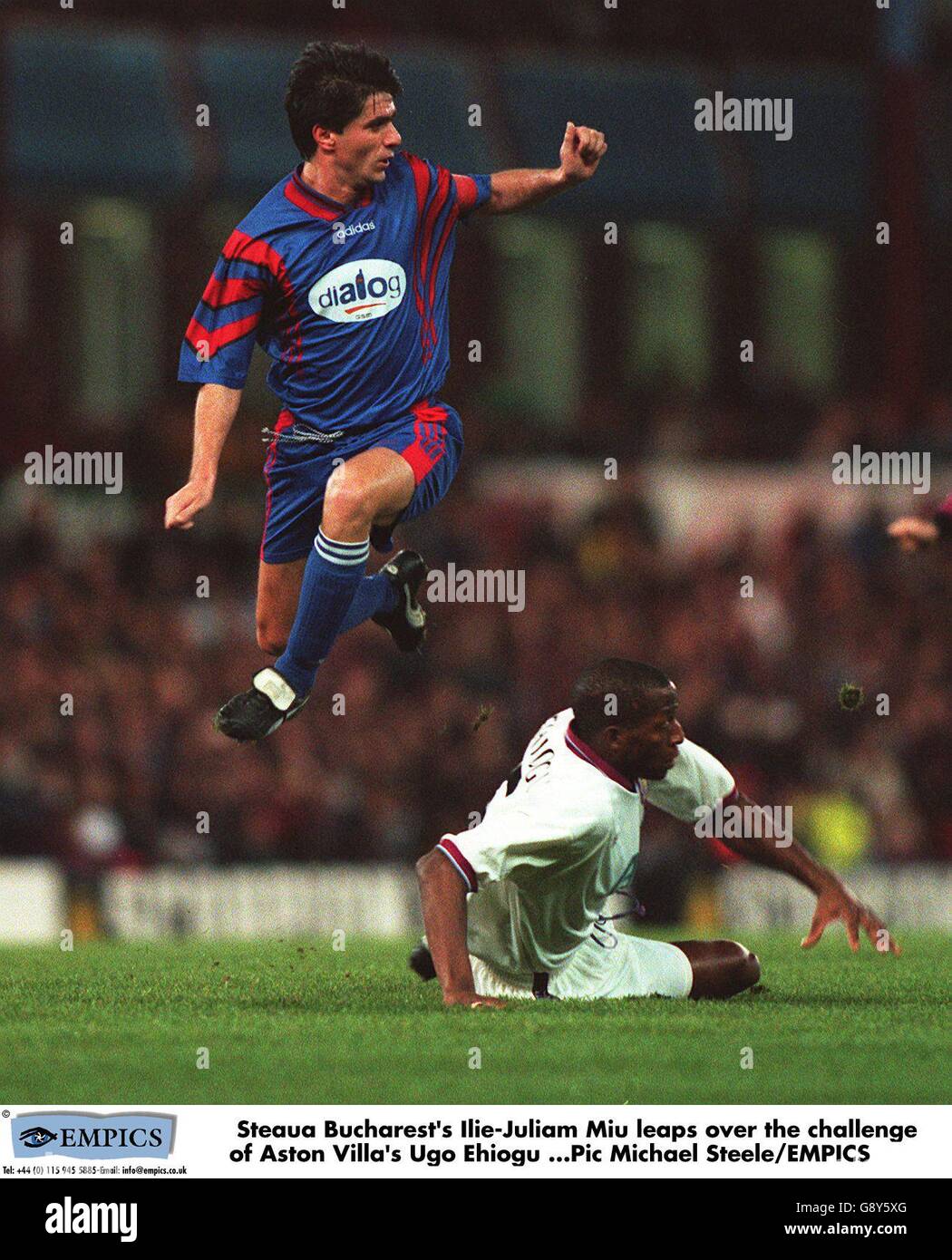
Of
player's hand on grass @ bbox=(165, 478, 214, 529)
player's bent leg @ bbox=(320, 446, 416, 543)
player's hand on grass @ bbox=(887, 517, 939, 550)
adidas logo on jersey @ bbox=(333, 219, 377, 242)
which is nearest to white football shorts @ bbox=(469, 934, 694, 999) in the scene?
player's bent leg @ bbox=(320, 446, 416, 543)

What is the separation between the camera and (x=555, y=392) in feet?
80.5

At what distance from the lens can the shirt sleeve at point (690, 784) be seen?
9.64 metres

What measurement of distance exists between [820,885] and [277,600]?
2603 mm

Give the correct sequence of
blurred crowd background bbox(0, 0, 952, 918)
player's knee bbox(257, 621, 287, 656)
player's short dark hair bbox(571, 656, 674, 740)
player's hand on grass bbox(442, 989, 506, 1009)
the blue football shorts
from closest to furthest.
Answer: player's hand on grass bbox(442, 989, 506, 1009), player's short dark hair bbox(571, 656, 674, 740), the blue football shorts, player's knee bbox(257, 621, 287, 656), blurred crowd background bbox(0, 0, 952, 918)

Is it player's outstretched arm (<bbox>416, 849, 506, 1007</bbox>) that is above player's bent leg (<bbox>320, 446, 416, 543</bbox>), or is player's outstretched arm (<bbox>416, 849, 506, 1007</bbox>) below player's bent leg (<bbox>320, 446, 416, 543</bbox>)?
below

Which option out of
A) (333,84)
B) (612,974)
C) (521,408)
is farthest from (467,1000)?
(521,408)

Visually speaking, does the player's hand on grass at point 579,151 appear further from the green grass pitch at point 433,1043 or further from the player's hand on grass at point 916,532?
the green grass pitch at point 433,1043

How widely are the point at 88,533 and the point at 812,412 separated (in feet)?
26.7

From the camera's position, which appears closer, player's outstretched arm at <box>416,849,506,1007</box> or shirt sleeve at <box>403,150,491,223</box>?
player's outstretched arm at <box>416,849,506,1007</box>

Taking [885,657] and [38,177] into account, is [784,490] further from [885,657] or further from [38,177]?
[38,177]

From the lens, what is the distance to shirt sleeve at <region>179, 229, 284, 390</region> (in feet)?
30.4

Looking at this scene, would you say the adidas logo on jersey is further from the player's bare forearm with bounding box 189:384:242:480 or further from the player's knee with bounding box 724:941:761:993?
the player's knee with bounding box 724:941:761:993

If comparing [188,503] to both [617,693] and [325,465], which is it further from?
[617,693]
